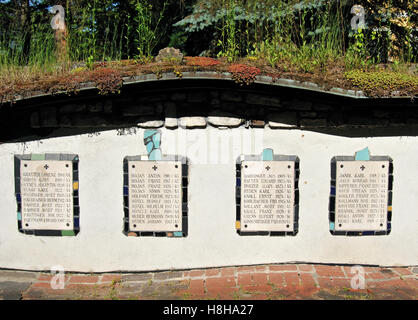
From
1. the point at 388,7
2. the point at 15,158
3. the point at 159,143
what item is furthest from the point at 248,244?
the point at 388,7

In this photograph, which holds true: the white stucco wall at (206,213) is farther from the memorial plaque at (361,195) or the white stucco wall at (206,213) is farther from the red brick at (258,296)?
Answer: the red brick at (258,296)

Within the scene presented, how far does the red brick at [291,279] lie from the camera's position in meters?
4.34

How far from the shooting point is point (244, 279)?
4.48m

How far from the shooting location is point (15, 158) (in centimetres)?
465

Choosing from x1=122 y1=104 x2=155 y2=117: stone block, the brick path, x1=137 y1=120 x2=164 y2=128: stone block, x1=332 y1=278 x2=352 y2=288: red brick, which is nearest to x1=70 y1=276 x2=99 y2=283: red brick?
the brick path

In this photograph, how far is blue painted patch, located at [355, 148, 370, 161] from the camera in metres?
4.67

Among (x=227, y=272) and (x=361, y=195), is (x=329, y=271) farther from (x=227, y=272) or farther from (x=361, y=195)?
(x=227, y=272)

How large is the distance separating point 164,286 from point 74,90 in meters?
2.53

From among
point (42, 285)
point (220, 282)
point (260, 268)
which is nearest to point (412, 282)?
point (260, 268)

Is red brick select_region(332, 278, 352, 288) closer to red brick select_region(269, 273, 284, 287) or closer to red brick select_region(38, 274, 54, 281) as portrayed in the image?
red brick select_region(269, 273, 284, 287)

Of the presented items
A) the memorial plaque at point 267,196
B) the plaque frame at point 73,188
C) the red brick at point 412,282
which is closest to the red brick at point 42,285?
the plaque frame at point 73,188

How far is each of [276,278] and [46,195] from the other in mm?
3047

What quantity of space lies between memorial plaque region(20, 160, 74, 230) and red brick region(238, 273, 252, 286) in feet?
7.31

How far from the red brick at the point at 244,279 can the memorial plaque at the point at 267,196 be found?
547 millimetres
